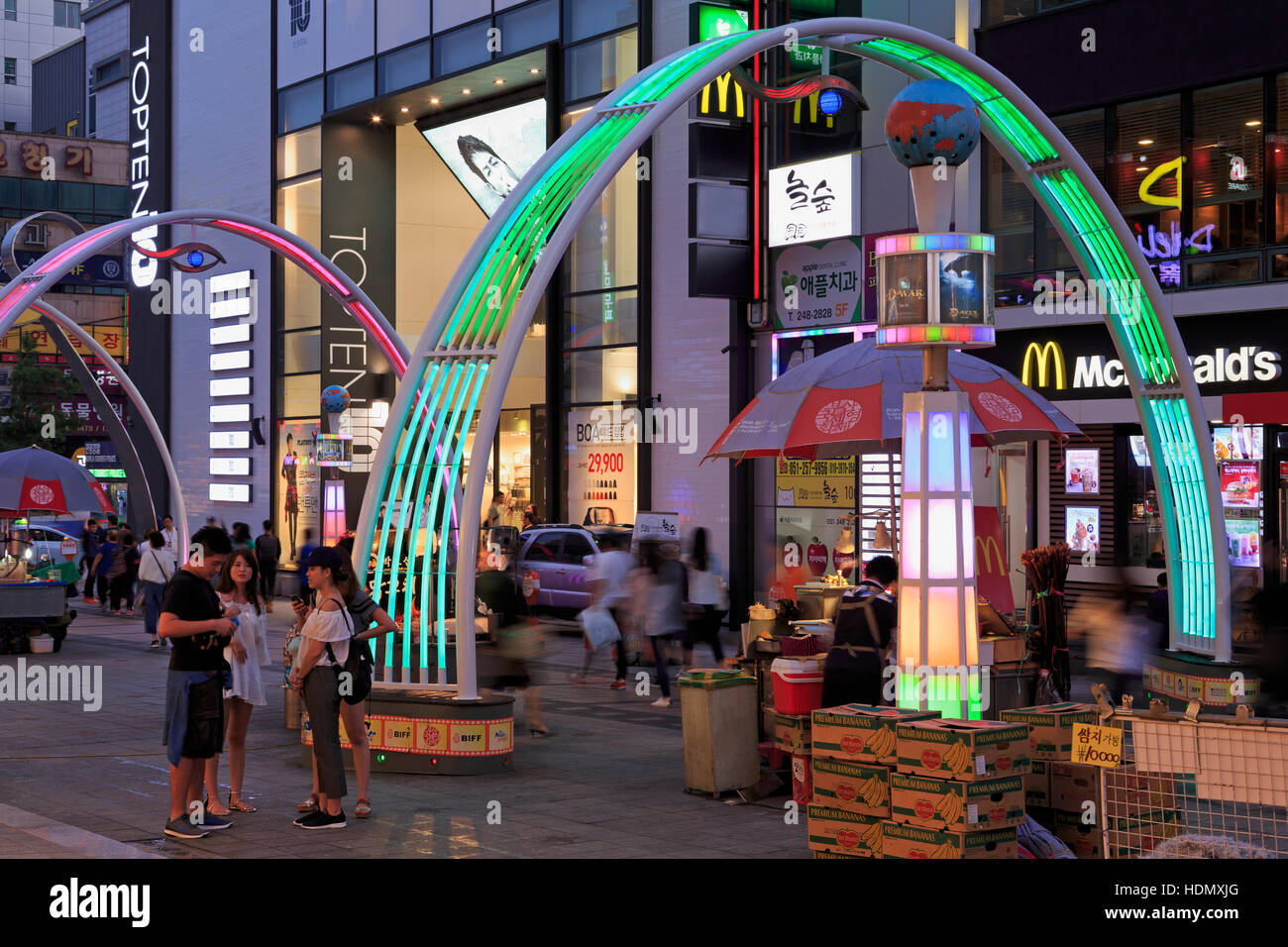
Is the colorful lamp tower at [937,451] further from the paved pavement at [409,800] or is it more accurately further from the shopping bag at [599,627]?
the shopping bag at [599,627]

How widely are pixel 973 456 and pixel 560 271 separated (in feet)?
36.2

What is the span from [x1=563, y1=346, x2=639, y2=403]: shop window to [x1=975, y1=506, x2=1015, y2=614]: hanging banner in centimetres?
1516

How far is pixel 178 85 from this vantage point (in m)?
45.3

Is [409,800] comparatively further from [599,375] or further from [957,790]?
[599,375]

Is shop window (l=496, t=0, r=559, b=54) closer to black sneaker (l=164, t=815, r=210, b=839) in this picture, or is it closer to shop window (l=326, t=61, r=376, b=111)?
shop window (l=326, t=61, r=376, b=111)

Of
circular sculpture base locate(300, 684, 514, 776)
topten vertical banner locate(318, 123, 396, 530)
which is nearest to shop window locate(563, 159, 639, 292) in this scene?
topten vertical banner locate(318, 123, 396, 530)

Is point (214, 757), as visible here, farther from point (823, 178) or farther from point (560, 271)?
point (560, 271)

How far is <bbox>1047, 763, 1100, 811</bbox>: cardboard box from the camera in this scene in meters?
9.16

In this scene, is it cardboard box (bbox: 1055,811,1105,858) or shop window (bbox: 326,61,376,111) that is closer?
cardboard box (bbox: 1055,811,1105,858)

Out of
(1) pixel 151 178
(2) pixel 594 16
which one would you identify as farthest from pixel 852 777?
(1) pixel 151 178

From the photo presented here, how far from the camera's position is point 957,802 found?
328 inches

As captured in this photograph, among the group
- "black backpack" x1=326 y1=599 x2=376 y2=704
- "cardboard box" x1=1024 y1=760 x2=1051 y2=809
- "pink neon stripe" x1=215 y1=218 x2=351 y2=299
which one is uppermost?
"pink neon stripe" x1=215 y1=218 x2=351 y2=299
